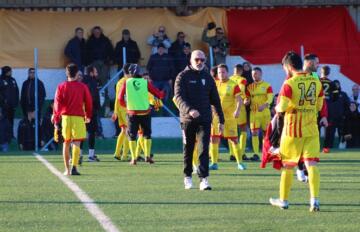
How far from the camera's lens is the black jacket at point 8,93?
26344 mm

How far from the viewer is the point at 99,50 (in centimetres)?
2869

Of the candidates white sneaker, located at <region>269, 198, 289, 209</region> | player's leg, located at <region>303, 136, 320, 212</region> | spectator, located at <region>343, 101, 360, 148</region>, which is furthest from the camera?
spectator, located at <region>343, 101, 360, 148</region>

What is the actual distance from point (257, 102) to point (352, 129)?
5.52m

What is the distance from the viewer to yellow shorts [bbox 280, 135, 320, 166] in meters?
12.7

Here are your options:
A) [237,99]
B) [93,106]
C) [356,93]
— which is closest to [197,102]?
[237,99]

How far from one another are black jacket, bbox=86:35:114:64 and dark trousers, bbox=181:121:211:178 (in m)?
13.7

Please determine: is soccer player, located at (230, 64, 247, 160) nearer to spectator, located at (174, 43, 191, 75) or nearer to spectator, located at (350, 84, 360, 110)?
spectator, located at (174, 43, 191, 75)

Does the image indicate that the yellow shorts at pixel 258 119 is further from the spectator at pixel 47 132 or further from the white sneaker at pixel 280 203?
the white sneaker at pixel 280 203

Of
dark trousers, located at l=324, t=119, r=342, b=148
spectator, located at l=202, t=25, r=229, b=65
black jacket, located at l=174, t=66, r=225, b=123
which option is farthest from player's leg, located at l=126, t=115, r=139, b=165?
spectator, located at l=202, t=25, r=229, b=65

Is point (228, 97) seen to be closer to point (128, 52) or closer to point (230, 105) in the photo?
point (230, 105)

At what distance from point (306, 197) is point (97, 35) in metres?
15.6

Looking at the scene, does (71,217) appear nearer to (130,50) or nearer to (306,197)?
(306,197)

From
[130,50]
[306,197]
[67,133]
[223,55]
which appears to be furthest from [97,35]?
[306,197]

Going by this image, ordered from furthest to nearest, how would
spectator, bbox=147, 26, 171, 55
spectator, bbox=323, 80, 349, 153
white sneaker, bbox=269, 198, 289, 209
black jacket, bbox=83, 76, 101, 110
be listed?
spectator, bbox=147, 26, 171, 55 < spectator, bbox=323, 80, 349, 153 < black jacket, bbox=83, 76, 101, 110 < white sneaker, bbox=269, 198, 289, 209
